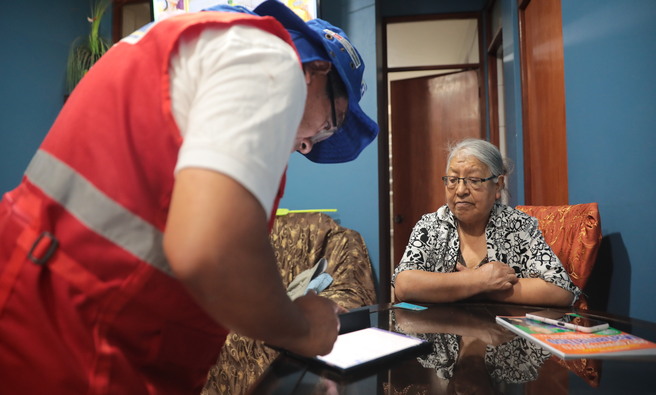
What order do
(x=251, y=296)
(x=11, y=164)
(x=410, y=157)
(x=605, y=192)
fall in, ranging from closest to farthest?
1. (x=251, y=296)
2. (x=605, y=192)
3. (x=11, y=164)
4. (x=410, y=157)

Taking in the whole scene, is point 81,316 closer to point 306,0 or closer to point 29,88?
point 306,0

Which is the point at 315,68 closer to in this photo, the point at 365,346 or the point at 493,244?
the point at 365,346

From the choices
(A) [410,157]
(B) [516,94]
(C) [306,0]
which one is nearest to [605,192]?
(B) [516,94]

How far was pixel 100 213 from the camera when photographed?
0.43m

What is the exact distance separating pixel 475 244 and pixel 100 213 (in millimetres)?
1569

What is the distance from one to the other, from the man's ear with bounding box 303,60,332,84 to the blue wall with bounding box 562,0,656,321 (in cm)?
134

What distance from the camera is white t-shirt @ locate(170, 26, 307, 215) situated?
0.37m

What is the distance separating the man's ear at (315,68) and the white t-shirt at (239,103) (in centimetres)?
16

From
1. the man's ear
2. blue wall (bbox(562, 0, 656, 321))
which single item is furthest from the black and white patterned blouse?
the man's ear

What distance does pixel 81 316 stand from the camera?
449 millimetres

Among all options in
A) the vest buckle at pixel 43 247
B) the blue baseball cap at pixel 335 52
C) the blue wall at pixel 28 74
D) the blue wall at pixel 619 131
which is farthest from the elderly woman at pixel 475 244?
the blue wall at pixel 28 74

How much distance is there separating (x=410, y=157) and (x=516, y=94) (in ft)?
4.88

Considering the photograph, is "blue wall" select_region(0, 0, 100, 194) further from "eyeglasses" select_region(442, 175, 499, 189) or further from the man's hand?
the man's hand

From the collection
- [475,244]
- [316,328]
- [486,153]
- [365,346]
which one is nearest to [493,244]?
[475,244]
